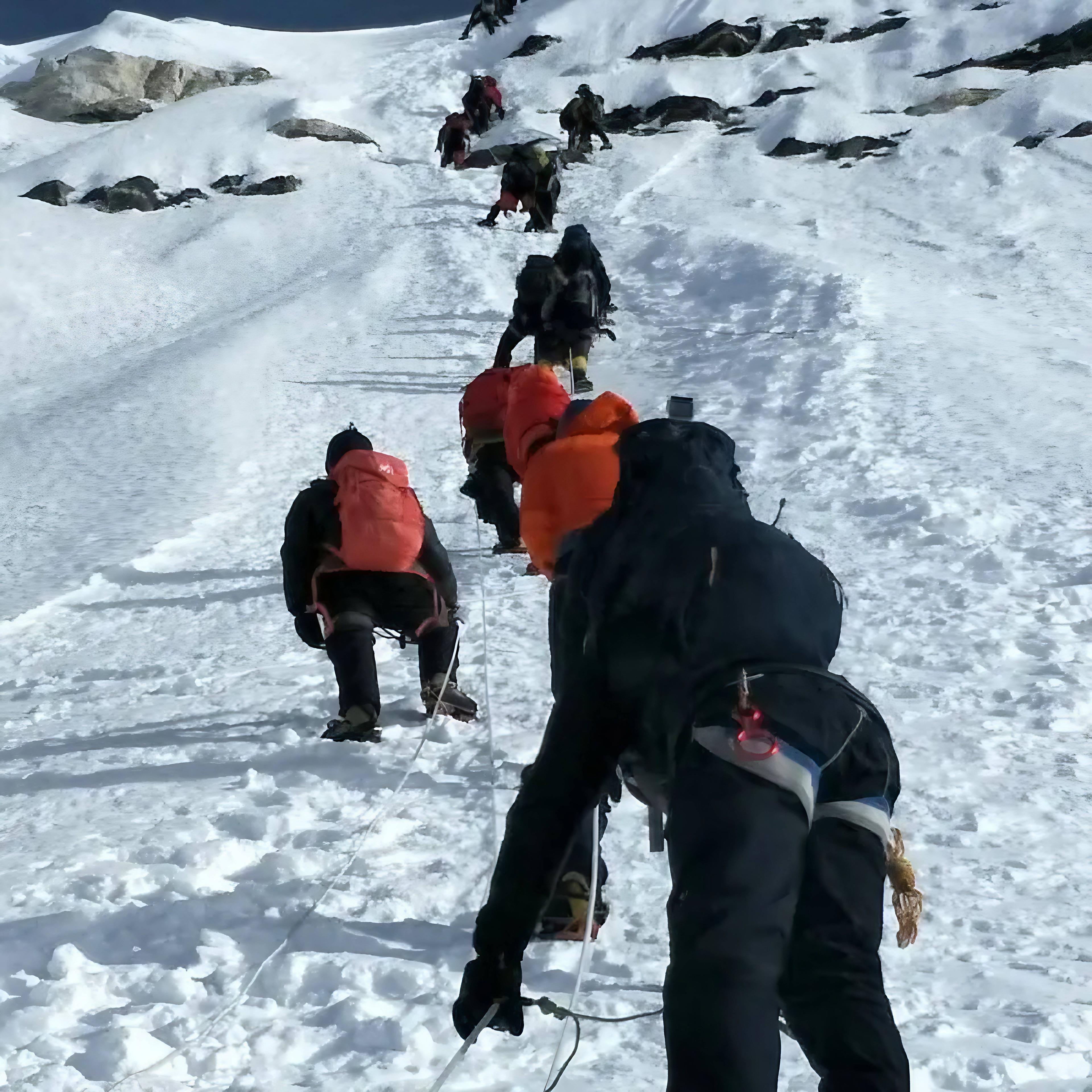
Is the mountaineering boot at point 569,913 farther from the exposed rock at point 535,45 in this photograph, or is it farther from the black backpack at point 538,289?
the exposed rock at point 535,45

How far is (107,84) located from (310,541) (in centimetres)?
3027

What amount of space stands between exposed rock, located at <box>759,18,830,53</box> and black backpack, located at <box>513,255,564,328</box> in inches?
882

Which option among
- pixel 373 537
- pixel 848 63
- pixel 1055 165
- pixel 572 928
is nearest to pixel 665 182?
pixel 1055 165

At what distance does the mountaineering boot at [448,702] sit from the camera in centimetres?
444

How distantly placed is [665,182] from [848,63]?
9.36 metres

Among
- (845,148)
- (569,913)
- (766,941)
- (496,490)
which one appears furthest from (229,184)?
(766,941)

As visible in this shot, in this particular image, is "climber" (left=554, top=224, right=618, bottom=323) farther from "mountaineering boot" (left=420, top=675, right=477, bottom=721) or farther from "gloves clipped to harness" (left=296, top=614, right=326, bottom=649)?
"gloves clipped to harness" (left=296, top=614, right=326, bottom=649)

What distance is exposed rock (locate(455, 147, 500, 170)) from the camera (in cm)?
2156

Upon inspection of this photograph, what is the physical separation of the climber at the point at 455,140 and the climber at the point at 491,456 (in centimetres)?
1651

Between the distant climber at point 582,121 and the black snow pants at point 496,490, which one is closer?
the black snow pants at point 496,490

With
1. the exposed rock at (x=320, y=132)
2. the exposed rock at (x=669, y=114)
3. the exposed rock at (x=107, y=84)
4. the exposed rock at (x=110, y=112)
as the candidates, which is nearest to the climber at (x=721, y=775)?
the exposed rock at (x=320, y=132)

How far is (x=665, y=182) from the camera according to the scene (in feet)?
63.5

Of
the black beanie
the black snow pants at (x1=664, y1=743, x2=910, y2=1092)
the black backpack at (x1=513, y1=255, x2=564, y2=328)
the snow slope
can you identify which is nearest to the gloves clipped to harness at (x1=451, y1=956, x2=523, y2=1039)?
the black snow pants at (x1=664, y1=743, x2=910, y2=1092)

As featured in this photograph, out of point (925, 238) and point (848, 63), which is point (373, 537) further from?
point (848, 63)
